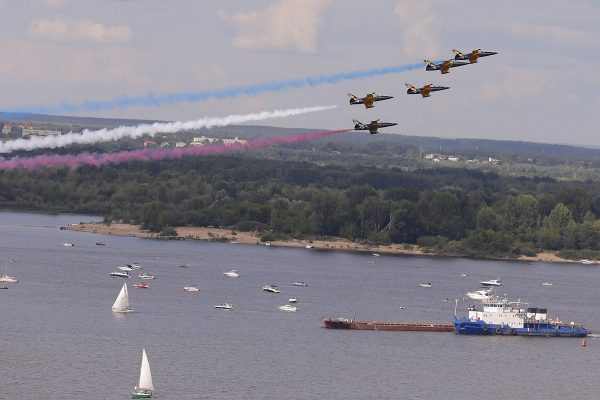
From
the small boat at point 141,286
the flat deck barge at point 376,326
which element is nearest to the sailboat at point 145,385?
the flat deck barge at point 376,326

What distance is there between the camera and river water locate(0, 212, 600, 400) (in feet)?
307

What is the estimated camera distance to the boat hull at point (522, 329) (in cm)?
12838

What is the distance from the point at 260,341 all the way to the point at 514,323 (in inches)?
1153

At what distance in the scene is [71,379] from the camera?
3583 inches

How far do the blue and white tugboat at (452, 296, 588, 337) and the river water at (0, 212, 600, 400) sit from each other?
1702 millimetres

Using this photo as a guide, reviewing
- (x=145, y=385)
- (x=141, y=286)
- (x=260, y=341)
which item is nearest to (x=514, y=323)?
(x=260, y=341)

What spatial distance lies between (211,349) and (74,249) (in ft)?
277

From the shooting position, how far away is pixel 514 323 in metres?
131

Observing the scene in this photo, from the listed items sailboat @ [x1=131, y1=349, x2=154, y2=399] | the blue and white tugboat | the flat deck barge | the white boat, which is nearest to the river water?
the white boat

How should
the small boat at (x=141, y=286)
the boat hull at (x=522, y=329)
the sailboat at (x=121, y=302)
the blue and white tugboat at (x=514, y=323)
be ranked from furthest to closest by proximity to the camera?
the small boat at (x=141, y=286) < the blue and white tugboat at (x=514, y=323) < the boat hull at (x=522, y=329) < the sailboat at (x=121, y=302)

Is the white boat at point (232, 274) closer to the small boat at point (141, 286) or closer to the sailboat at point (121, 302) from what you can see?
the small boat at point (141, 286)

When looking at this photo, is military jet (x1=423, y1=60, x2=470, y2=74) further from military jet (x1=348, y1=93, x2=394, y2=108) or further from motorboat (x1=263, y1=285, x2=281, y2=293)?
motorboat (x1=263, y1=285, x2=281, y2=293)

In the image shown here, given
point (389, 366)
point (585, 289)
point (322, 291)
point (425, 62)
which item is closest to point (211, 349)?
point (389, 366)

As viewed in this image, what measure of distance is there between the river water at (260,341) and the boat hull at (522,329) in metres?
1.55
